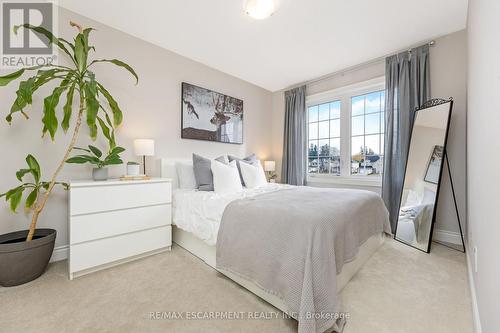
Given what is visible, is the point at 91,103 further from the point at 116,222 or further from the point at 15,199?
the point at 116,222

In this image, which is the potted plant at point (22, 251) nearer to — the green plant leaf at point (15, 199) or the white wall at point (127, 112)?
the green plant leaf at point (15, 199)

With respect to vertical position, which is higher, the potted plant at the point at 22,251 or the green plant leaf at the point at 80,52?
the green plant leaf at the point at 80,52

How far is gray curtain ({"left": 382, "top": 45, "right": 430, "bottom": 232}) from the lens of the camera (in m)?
2.69

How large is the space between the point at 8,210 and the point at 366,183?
14.0ft

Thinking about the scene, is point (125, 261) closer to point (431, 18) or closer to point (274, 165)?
point (274, 165)

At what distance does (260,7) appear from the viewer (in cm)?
194

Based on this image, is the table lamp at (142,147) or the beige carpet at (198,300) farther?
the table lamp at (142,147)

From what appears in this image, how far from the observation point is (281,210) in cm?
144

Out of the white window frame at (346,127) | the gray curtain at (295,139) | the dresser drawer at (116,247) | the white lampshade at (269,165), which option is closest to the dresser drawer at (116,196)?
the dresser drawer at (116,247)

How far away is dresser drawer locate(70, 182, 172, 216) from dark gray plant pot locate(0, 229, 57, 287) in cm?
35

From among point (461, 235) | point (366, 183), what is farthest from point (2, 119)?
point (461, 235)

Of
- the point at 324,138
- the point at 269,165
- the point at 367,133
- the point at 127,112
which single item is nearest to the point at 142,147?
the point at 127,112

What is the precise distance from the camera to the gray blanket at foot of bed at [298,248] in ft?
3.81

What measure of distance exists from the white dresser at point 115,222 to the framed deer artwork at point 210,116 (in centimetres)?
116
